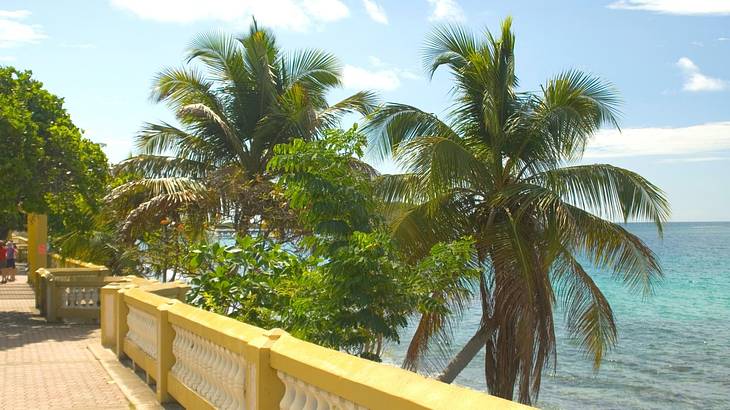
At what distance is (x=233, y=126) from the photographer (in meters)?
24.9

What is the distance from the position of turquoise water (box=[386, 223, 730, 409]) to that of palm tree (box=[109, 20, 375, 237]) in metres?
6.84

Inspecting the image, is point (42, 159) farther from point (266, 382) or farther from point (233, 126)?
point (266, 382)

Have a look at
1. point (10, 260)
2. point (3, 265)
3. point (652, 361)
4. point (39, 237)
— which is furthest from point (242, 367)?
point (652, 361)

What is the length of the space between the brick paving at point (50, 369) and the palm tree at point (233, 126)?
4.08 m

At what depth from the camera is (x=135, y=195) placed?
23469 millimetres

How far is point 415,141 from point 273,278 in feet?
19.8

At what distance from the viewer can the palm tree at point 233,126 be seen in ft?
74.8

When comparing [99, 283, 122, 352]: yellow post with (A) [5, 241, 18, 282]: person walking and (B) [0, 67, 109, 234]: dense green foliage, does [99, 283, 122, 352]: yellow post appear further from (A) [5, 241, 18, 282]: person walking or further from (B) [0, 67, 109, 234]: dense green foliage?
(A) [5, 241, 18, 282]: person walking

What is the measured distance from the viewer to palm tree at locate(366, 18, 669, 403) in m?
16.8

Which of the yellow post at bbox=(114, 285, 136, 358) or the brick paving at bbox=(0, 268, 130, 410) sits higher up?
the yellow post at bbox=(114, 285, 136, 358)

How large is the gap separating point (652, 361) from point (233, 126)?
23.8 m

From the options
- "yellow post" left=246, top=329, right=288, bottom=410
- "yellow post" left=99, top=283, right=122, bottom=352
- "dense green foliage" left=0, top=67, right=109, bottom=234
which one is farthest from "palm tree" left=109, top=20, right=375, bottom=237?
"yellow post" left=246, top=329, right=288, bottom=410

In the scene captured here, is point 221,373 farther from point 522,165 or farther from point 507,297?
point 522,165

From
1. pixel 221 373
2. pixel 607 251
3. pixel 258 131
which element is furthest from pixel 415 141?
pixel 221 373
